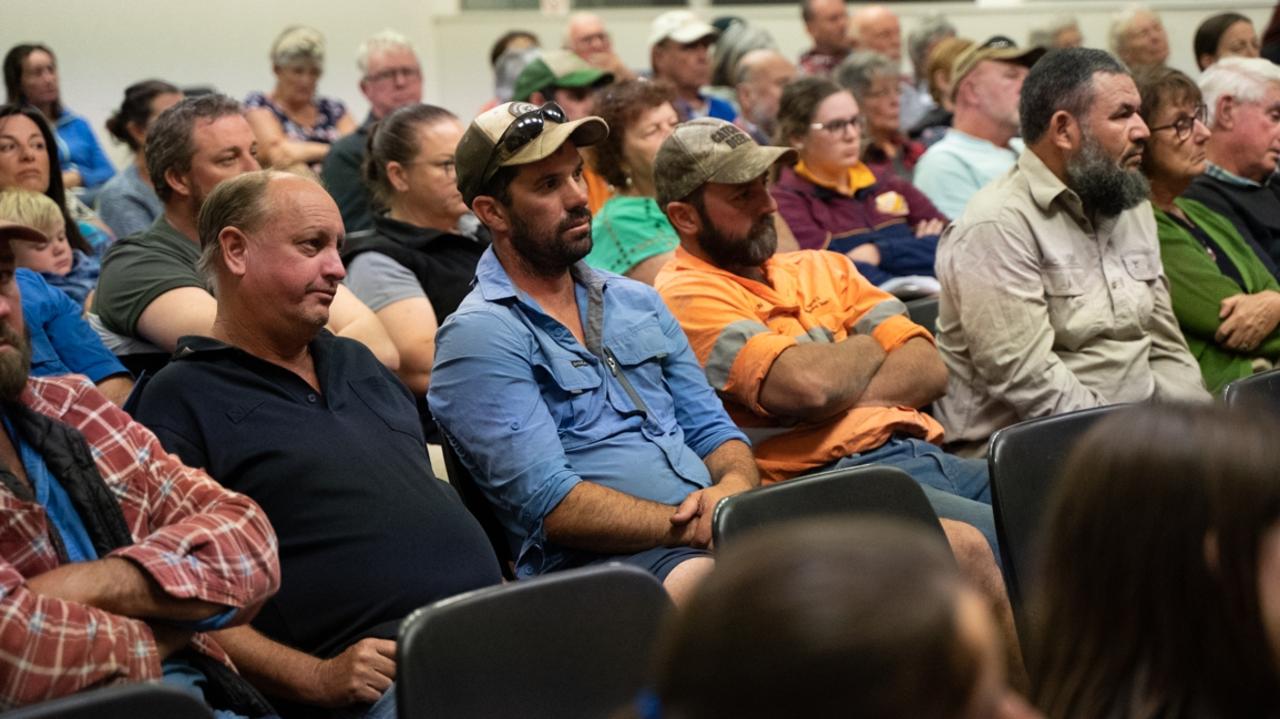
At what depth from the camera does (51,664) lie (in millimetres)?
1786

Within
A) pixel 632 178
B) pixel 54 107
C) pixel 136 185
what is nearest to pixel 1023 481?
pixel 632 178

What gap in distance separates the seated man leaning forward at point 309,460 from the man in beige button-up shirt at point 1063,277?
1459 mm

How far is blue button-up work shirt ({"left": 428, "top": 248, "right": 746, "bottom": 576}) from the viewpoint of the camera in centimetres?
263

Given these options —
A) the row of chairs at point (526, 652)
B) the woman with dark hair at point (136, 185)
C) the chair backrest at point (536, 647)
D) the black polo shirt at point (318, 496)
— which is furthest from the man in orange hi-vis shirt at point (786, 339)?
the woman with dark hair at point (136, 185)

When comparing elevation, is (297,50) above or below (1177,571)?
below

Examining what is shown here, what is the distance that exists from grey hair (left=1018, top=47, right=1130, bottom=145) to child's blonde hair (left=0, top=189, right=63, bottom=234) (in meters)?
2.52

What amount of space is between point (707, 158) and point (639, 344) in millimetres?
605

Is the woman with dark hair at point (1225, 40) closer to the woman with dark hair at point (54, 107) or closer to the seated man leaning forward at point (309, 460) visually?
the woman with dark hair at point (54, 107)

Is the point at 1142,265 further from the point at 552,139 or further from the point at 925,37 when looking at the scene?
the point at 925,37

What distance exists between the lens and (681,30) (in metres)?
6.48

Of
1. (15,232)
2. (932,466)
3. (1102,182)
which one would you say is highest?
(15,232)

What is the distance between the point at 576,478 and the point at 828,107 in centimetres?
240

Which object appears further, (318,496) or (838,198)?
(838,198)

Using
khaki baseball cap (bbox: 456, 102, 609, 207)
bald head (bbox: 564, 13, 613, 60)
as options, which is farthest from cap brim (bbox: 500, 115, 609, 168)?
bald head (bbox: 564, 13, 613, 60)
